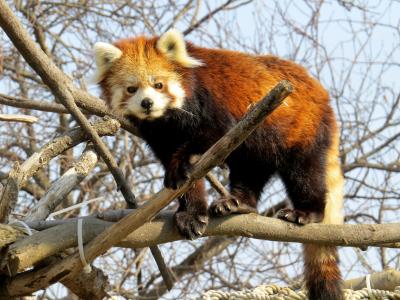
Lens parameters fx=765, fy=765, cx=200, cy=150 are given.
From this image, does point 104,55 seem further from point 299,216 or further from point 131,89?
point 299,216

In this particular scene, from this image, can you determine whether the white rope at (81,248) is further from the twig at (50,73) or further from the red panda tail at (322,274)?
the red panda tail at (322,274)

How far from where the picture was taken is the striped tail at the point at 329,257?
4.32m

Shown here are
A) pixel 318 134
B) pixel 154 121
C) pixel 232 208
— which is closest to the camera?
pixel 232 208

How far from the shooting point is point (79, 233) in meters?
3.41

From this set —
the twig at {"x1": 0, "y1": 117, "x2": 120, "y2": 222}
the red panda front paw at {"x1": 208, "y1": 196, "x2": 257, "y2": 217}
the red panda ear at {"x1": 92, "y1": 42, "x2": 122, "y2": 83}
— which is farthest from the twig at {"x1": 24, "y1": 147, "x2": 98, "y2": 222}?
the red panda front paw at {"x1": 208, "y1": 196, "x2": 257, "y2": 217}

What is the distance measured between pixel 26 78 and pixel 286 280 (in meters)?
3.70

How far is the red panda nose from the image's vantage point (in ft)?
13.0

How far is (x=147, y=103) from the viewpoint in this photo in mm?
3955

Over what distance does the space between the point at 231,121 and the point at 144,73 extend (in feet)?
1.81

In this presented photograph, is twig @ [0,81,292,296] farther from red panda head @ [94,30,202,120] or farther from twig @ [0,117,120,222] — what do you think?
red panda head @ [94,30,202,120]

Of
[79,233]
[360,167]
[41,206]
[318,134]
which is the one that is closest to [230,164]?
[318,134]

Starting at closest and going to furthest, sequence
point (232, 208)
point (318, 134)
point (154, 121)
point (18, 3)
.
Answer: point (232, 208)
point (154, 121)
point (318, 134)
point (18, 3)

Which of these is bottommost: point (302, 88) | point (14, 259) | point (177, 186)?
point (14, 259)

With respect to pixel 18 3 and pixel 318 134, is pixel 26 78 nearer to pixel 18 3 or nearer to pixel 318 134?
pixel 18 3
